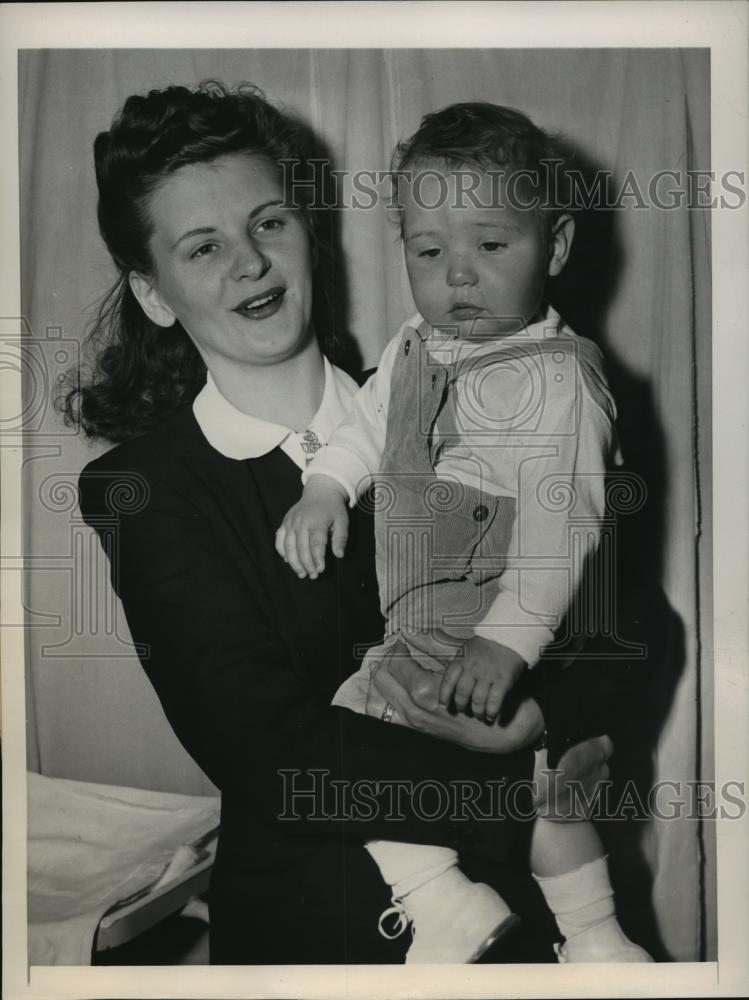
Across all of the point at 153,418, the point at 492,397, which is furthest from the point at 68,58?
the point at 492,397

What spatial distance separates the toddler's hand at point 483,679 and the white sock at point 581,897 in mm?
268

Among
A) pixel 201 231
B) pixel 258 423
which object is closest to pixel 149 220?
pixel 201 231

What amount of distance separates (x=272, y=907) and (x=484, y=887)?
31 cm

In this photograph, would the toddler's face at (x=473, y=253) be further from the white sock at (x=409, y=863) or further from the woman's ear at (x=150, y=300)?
the white sock at (x=409, y=863)

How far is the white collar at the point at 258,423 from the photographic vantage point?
5.22ft

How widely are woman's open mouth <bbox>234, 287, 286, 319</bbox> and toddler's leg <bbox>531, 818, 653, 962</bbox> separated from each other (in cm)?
84

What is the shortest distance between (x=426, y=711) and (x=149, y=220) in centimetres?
81

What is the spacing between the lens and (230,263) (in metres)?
1.56

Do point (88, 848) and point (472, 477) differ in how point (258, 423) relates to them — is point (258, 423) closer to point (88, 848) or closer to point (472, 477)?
point (472, 477)

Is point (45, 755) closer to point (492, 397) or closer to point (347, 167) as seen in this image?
point (492, 397)

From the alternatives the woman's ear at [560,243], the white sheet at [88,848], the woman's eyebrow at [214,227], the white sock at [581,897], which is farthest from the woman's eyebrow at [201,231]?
the white sock at [581,897]

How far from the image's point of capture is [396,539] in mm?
1569

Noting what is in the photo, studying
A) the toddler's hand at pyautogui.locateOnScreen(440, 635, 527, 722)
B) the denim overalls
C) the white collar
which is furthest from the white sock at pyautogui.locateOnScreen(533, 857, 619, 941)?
the white collar

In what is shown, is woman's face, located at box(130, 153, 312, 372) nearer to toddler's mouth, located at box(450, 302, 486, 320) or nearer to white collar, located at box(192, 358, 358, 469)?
white collar, located at box(192, 358, 358, 469)
